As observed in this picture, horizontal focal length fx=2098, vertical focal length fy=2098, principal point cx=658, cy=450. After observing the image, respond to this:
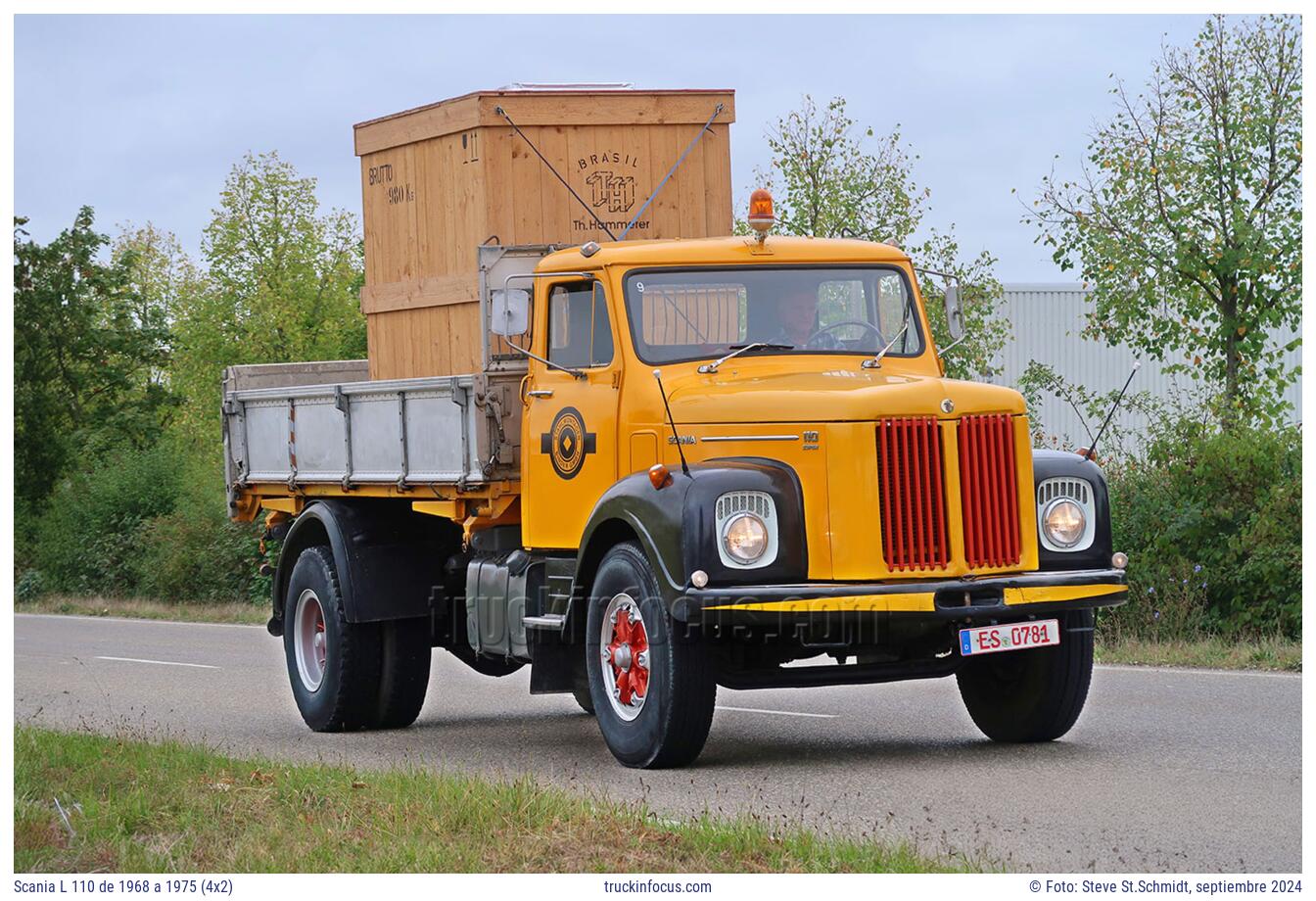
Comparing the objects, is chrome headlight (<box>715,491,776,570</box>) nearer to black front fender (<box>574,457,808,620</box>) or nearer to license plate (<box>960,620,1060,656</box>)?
black front fender (<box>574,457,808,620</box>)

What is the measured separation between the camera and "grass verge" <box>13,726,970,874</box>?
7504mm

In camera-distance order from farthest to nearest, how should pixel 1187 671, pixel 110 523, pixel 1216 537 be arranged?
1. pixel 110 523
2. pixel 1216 537
3. pixel 1187 671

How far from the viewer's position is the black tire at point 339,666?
13055mm

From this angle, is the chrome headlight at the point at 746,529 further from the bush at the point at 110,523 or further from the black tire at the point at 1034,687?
the bush at the point at 110,523

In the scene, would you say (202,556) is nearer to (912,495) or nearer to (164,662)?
(164,662)

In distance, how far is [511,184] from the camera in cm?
1273

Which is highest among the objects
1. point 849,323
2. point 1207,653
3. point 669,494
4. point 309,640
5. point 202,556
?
point 849,323

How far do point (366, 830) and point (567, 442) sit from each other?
3643 mm

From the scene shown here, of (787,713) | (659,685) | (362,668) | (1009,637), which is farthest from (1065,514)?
(362,668)

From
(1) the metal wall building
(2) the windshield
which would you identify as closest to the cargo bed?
(2) the windshield

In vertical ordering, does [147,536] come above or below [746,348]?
below

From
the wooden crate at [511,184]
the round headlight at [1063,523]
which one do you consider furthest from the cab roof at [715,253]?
the round headlight at [1063,523]

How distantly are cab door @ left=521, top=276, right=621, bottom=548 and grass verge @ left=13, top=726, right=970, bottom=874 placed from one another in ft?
6.46
